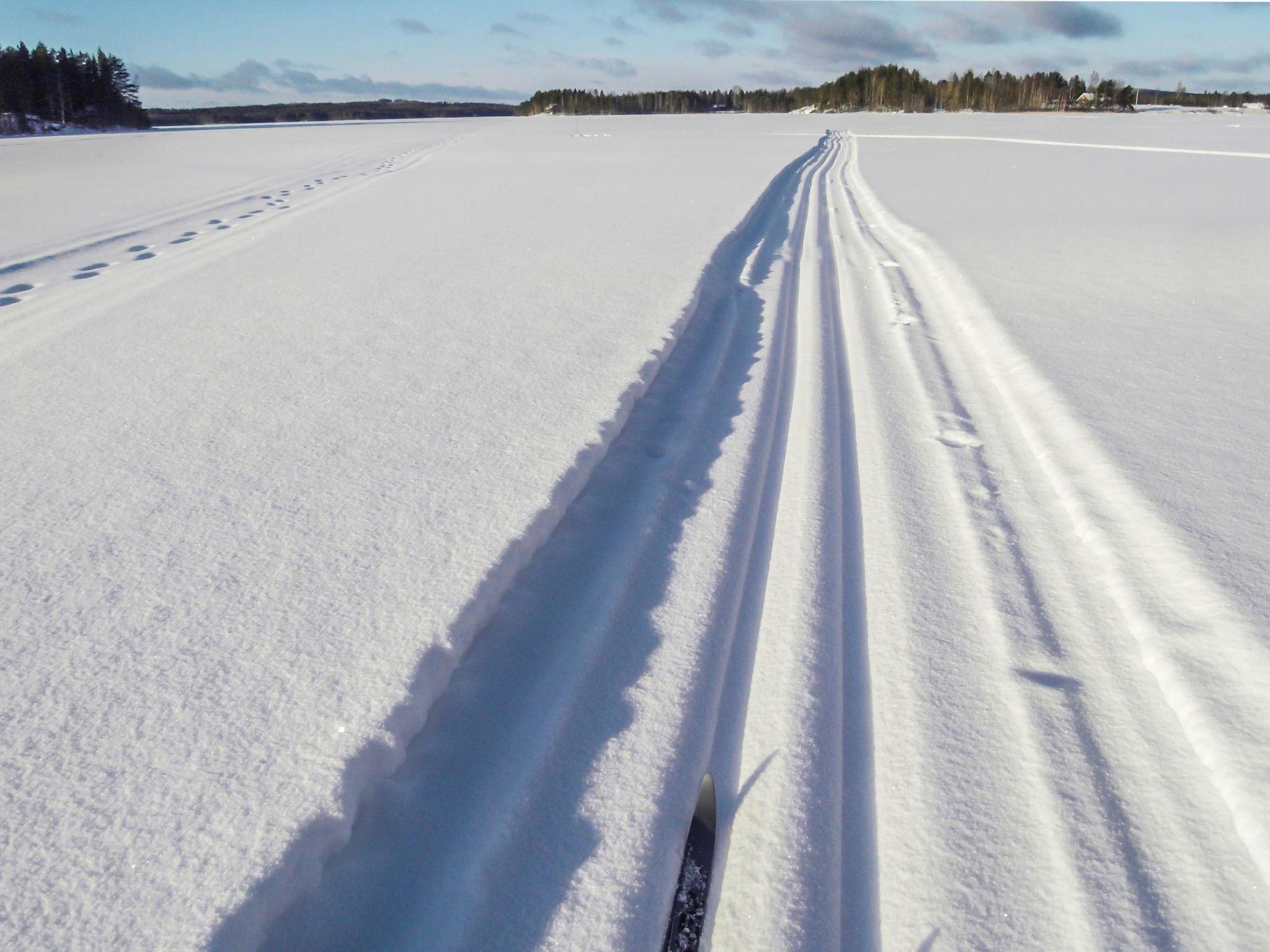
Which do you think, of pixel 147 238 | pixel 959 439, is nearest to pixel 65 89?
pixel 147 238

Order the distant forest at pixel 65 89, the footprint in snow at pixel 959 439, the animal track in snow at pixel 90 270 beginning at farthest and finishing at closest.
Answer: the distant forest at pixel 65 89 < the animal track in snow at pixel 90 270 < the footprint in snow at pixel 959 439

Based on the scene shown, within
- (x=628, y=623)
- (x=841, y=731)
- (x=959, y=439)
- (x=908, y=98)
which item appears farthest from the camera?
(x=908, y=98)

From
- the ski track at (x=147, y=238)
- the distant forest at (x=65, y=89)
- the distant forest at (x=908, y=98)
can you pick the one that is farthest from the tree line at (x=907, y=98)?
the ski track at (x=147, y=238)

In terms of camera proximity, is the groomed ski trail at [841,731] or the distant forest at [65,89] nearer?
the groomed ski trail at [841,731]

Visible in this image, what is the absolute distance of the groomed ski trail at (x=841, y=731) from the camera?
4.07 feet

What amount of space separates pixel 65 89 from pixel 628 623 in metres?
65.1

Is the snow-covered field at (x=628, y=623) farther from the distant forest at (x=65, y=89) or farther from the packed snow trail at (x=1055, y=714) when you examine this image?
the distant forest at (x=65, y=89)

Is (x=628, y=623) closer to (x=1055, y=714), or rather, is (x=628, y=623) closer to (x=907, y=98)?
(x=1055, y=714)

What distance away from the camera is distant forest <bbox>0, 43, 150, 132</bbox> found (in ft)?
152

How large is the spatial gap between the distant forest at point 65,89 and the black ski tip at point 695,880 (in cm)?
5763

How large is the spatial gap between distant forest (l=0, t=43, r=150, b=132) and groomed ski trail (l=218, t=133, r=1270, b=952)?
57.1m

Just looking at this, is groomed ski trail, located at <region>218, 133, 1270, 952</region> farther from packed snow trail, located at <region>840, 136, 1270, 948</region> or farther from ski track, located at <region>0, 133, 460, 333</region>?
ski track, located at <region>0, 133, 460, 333</region>

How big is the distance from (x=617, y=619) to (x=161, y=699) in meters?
0.96

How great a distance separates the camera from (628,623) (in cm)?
187
